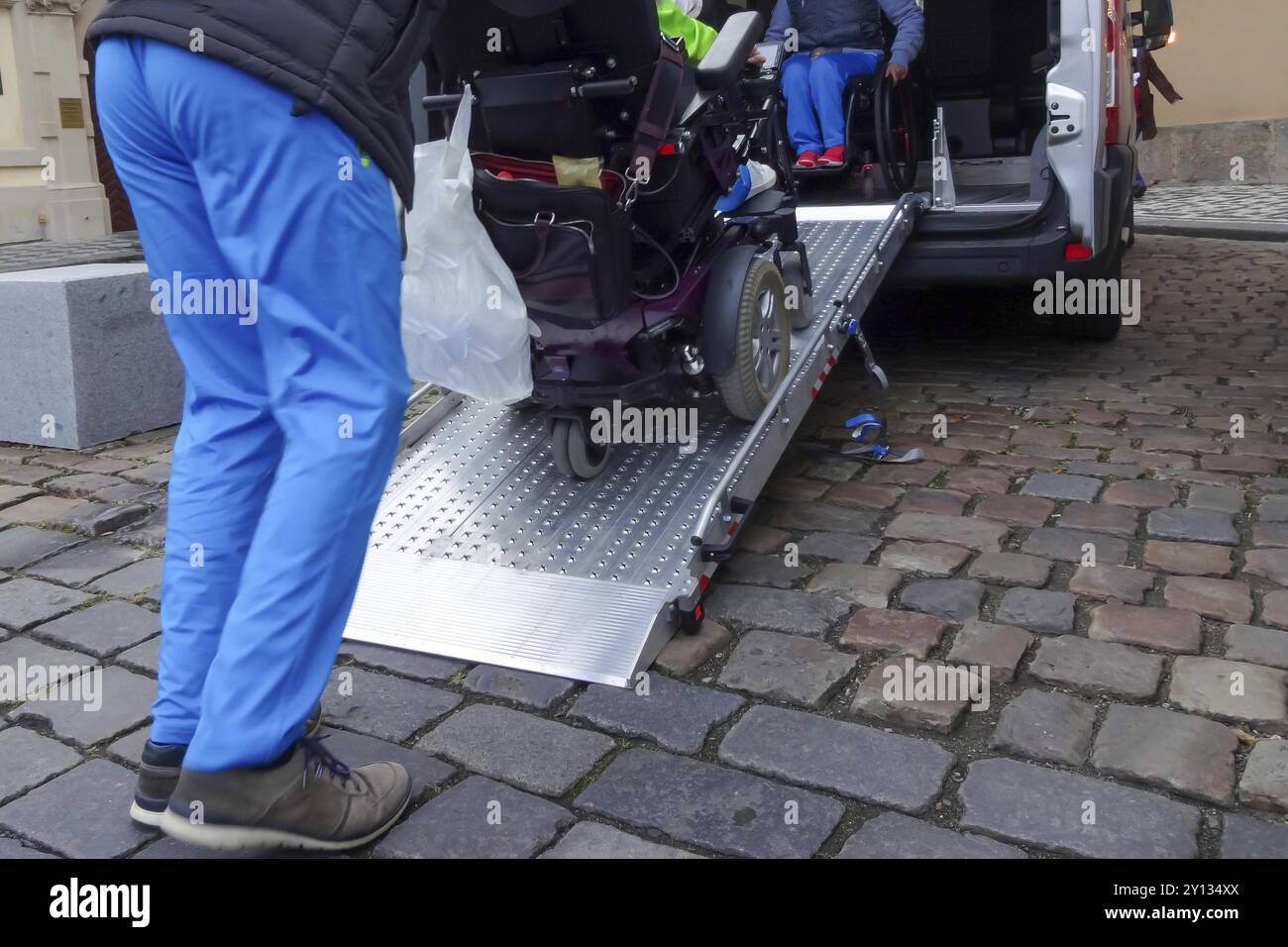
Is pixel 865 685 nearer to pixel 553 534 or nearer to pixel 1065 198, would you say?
pixel 553 534

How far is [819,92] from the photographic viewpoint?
21.8 ft

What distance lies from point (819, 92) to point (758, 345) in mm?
3205

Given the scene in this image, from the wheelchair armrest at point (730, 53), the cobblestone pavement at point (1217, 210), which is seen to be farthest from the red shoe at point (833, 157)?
the cobblestone pavement at point (1217, 210)

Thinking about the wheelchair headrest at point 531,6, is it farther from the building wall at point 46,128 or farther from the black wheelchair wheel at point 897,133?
the building wall at point 46,128

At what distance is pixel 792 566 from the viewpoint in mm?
3668

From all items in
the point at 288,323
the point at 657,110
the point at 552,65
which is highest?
the point at 552,65

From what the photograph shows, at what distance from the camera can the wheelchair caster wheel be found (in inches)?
151

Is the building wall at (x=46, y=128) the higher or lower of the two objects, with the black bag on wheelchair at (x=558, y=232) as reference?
higher

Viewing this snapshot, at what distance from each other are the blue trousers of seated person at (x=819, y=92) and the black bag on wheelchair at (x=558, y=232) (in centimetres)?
354

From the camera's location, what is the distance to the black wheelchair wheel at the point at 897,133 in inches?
255

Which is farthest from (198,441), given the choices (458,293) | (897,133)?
(897,133)
